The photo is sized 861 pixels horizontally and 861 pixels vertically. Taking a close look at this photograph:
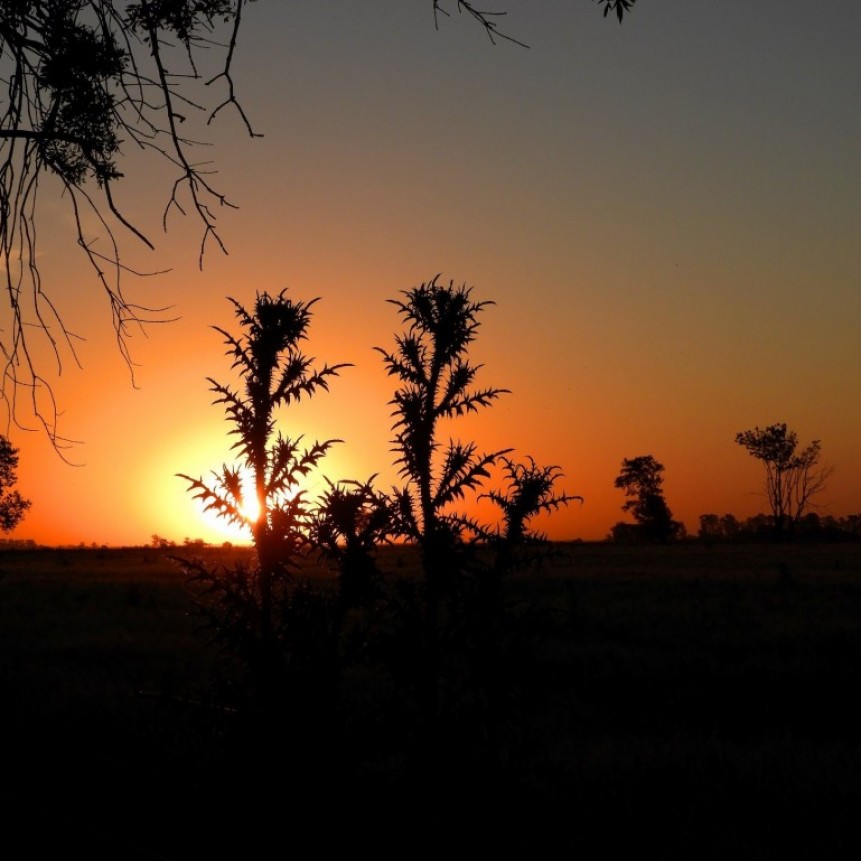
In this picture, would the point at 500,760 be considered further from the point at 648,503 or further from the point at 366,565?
the point at 648,503

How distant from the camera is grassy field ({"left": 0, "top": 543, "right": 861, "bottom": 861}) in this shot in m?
6.38

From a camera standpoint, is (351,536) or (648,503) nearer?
(351,536)

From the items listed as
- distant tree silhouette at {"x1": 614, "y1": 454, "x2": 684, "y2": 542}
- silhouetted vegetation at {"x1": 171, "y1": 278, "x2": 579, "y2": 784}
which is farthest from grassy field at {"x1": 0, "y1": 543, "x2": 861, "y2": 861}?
distant tree silhouette at {"x1": 614, "y1": 454, "x2": 684, "y2": 542}

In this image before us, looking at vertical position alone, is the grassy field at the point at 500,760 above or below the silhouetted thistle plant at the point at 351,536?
below

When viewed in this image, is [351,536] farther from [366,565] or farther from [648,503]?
[648,503]

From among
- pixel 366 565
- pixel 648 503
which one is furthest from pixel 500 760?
pixel 648 503

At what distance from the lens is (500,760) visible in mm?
7844

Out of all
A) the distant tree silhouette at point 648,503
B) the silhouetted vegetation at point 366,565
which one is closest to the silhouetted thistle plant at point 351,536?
the silhouetted vegetation at point 366,565

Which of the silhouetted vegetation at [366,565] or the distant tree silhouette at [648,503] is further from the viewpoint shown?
the distant tree silhouette at [648,503]

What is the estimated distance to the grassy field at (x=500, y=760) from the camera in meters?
6.38

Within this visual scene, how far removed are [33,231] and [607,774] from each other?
20.2ft

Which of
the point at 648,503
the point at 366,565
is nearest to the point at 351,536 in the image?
the point at 366,565

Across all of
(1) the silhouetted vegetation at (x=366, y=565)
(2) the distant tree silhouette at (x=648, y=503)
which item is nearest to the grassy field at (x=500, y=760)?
(1) the silhouetted vegetation at (x=366, y=565)

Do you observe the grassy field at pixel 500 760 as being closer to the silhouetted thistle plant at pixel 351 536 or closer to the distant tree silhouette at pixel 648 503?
the silhouetted thistle plant at pixel 351 536
